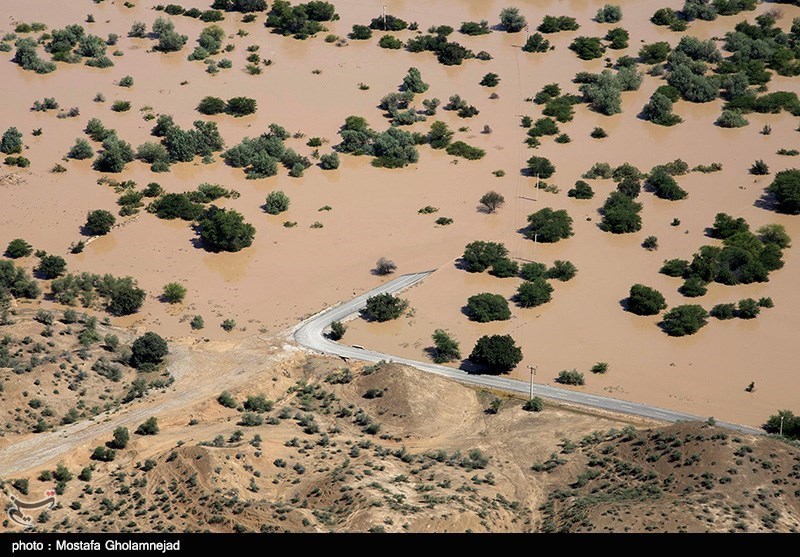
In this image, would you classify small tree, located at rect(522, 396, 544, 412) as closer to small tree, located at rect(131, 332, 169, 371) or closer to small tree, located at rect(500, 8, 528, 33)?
small tree, located at rect(131, 332, 169, 371)

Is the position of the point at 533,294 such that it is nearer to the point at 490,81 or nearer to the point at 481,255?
the point at 481,255

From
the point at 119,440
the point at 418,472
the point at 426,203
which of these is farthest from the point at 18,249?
the point at 418,472

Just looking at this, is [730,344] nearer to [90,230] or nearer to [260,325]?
[260,325]

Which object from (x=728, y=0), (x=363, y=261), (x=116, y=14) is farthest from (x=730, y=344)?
(x=116, y=14)

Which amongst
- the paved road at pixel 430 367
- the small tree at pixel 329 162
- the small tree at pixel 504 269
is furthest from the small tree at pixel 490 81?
the paved road at pixel 430 367

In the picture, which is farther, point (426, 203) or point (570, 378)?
point (426, 203)

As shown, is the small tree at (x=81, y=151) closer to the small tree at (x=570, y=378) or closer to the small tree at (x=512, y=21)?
the small tree at (x=512, y=21)
